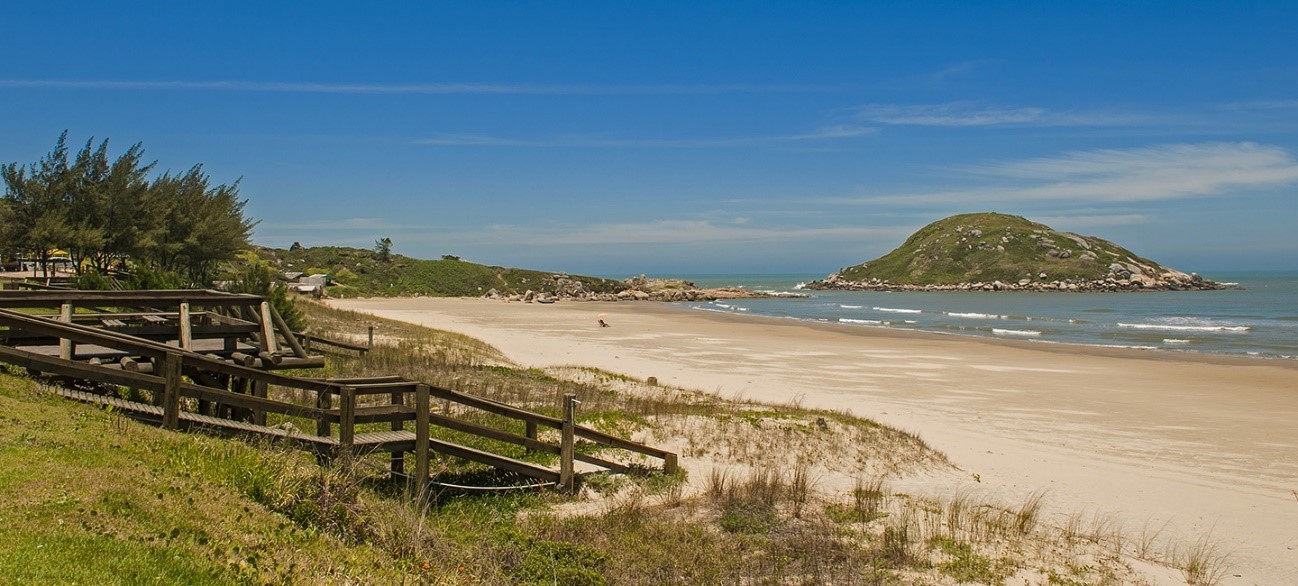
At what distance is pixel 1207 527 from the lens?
11602 mm

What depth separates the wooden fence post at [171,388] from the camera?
901 centimetres

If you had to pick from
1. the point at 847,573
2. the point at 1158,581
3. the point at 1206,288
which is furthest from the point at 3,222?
the point at 1206,288

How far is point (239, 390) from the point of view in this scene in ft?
41.5

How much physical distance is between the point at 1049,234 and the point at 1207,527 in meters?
148

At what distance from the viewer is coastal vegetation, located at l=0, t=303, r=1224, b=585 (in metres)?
6.07

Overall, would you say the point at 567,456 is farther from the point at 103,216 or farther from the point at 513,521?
the point at 103,216

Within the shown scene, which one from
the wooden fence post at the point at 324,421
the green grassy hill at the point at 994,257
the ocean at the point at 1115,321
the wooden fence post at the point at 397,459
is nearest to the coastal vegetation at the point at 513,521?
the wooden fence post at the point at 397,459

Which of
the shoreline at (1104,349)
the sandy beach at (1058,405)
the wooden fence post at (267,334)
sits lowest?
the sandy beach at (1058,405)

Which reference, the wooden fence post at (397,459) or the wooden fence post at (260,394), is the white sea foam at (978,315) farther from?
the wooden fence post at (260,394)

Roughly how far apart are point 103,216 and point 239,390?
79.2 ft

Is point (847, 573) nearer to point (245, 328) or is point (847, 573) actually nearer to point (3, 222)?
point (245, 328)

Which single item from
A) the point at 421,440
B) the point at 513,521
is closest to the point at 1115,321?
the point at 513,521

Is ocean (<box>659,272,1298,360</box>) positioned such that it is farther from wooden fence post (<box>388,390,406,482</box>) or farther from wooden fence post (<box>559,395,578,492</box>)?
Result: wooden fence post (<box>388,390,406,482</box>)

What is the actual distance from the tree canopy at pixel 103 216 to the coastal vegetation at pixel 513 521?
24225mm
